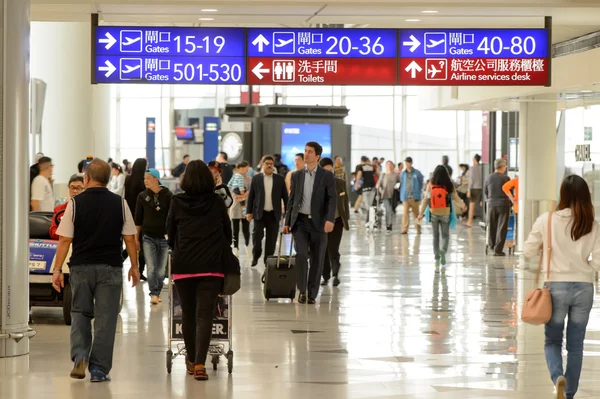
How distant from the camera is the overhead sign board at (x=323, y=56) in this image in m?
11.7

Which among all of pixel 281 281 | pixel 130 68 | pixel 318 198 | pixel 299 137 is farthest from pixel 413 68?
pixel 299 137

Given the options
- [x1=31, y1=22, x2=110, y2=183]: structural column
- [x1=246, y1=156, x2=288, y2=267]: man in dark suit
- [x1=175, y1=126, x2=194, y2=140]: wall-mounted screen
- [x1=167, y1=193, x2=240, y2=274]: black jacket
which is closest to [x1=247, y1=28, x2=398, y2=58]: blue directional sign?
[x1=246, y1=156, x2=288, y2=267]: man in dark suit

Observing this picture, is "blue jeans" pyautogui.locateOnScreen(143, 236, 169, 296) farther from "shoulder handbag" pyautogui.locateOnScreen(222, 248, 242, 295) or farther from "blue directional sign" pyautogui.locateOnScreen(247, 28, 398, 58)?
"shoulder handbag" pyautogui.locateOnScreen(222, 248, 242, 295)

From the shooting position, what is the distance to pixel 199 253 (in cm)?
734

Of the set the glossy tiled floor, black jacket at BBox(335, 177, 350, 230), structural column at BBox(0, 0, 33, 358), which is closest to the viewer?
the glossy tiled floor

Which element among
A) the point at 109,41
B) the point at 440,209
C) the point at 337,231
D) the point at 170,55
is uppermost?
the point at 109,41

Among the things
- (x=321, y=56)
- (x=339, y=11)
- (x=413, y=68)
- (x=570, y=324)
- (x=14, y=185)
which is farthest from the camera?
(x=413, y=68)

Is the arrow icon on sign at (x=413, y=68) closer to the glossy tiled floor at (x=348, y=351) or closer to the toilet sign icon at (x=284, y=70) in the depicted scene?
the toilet sign icon at (x=284, y=70)

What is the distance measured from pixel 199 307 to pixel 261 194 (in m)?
7.76

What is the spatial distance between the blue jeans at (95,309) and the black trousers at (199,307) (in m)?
0.48

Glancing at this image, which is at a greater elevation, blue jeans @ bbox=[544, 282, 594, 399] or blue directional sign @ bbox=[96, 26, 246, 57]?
blue directional sign @ bbox=[96, 26, 246, 57]

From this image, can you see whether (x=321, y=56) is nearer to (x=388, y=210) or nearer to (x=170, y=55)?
(x=170, y=55)

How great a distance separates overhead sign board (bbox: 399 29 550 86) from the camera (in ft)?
39.0

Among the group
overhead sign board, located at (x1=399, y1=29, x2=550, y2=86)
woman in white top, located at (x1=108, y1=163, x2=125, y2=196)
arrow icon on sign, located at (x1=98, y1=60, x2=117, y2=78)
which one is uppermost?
overhead sign board, located at (x1=399, y1=29, x2=550, y2=86)
